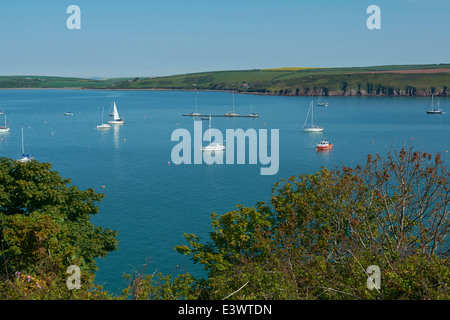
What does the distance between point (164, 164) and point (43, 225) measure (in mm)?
67156

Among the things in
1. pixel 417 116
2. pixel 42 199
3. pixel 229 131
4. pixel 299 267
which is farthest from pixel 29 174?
pixel 417 116

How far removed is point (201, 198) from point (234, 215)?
122ft

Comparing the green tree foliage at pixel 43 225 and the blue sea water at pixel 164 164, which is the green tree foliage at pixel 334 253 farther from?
the green tree foliage at pixel 43 225

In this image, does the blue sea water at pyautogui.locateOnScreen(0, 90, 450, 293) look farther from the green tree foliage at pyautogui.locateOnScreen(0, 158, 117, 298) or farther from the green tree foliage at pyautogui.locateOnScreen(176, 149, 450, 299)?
the green tree foliage at pyautogui.locateOnScreen(0, 158, 117, 298)

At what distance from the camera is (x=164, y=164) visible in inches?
3543

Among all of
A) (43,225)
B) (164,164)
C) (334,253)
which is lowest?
(164,164)

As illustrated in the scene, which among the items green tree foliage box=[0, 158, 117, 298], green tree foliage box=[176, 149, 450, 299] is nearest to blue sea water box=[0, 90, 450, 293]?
green tree foliage box=[176, 149, 450, 299]

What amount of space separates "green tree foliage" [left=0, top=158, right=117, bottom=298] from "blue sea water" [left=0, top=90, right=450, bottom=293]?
4.58m

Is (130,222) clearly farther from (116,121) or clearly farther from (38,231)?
(116,121)

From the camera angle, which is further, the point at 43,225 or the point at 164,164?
the point at 164,164

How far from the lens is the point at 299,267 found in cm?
1923

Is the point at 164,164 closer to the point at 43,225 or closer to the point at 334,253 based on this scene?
the point at 43,225

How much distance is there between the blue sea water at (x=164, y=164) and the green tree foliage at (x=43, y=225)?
15.0ft

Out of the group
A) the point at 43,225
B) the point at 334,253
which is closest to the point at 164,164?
the point at 43,225
